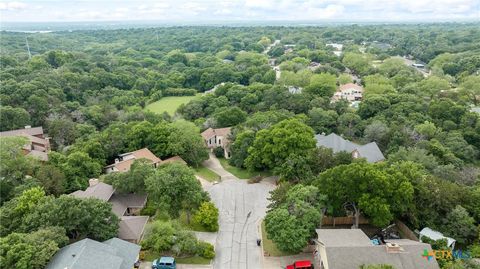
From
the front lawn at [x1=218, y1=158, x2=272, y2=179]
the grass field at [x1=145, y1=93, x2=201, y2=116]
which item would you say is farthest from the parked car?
the grass field at [x1=145, y1=93, x2=201, y2=116]

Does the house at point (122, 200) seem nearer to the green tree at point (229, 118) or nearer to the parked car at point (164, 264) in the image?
the parked car at point (164, 264)

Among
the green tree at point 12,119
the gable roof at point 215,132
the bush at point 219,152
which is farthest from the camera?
the gable roof at point 215,132

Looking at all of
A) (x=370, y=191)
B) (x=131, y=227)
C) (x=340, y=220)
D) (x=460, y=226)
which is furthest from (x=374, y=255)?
(x=131, y=227)

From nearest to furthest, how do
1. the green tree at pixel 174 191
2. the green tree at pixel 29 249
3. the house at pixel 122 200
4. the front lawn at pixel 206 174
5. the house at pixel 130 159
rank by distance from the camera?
the green tree at pixel 29 249 → the house at pixel 122 200 → the green tree at pixel 174 191 → the house at pixel 130 159 → the front lawn at pixel 206 174

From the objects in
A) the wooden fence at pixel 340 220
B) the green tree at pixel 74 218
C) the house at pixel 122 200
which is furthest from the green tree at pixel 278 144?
the green tree at pixel 74 218

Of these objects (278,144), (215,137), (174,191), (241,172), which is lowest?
(241,172)

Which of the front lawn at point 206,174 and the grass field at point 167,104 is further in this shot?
the grass field at point 167,104

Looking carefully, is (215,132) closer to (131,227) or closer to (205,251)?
(131,227)
